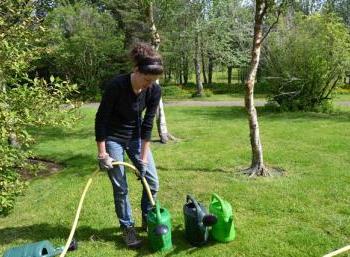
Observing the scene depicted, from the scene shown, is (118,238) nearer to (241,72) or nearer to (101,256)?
(101,256)

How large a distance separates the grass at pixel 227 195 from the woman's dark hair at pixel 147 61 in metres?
1.88

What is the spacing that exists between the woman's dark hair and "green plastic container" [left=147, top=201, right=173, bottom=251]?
1322mm

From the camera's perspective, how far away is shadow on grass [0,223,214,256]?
4691mm

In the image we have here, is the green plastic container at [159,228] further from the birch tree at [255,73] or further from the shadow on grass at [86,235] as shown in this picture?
the birch tree at [255,73]

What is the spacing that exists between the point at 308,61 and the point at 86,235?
12.8 meters

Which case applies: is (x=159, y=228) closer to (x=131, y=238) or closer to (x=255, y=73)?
(x=131, y=238)

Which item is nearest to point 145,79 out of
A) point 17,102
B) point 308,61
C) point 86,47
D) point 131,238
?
point 131,238

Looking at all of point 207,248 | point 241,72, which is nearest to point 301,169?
point 207,248

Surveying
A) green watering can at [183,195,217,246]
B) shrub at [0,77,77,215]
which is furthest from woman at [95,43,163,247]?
shrub at [0,77,77,215]

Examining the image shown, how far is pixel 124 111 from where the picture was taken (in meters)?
4.44

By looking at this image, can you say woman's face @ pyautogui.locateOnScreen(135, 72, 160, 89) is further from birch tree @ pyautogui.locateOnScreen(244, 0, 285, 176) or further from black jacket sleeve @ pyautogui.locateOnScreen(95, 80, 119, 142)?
birch tree @ pyautogui.locateOnScreen(244, 0, 285, 176)

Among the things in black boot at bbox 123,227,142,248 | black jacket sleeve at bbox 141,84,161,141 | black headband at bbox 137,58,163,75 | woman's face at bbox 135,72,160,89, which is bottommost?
black boot at bbox 123,227,142,248

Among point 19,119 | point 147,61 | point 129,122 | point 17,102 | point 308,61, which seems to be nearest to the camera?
point 147,61

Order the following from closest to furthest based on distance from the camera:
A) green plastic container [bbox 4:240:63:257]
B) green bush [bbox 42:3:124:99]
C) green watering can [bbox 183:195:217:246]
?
green plastic container [bbox 4:240:63:257]
green watering can [bbox 183:195:217:246]
green bush [bbox 42:3:124:99]
